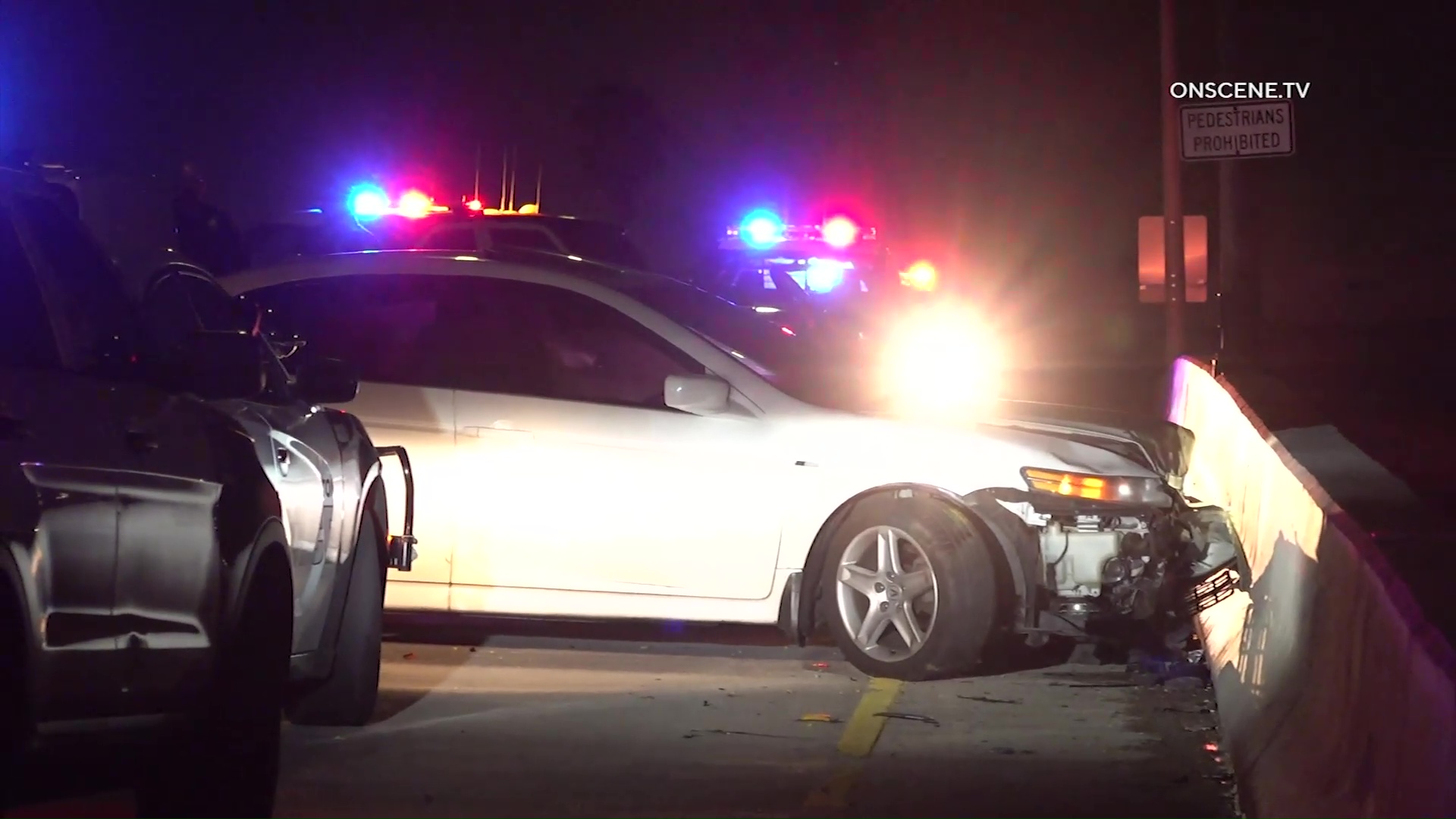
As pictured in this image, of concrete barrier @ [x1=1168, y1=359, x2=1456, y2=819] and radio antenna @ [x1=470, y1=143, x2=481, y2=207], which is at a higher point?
radio antenna @ [x1=470, y1=143, x2=481, y2=207]

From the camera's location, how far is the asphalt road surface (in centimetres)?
596

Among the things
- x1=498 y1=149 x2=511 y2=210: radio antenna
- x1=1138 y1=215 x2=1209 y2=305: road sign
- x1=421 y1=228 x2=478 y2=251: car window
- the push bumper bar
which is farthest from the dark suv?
x1=498 y1=149 x2=511 y2=210: radio antenna

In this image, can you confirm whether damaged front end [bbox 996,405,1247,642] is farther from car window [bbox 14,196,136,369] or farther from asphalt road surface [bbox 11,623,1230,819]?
car window [bbox 14,196,136,369]

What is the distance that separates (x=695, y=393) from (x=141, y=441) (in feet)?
12.1

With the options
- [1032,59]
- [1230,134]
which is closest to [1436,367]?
[1230,134]

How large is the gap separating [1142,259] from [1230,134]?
3.29 metres

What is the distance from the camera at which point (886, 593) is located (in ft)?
25.6

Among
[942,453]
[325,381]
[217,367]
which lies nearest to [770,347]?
[942,453]

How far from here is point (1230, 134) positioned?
52.0ft

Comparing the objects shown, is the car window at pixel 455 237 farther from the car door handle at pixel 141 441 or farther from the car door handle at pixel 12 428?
the car door handle at pixel 12 428

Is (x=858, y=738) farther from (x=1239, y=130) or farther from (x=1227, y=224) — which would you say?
(x=1227, y=224)

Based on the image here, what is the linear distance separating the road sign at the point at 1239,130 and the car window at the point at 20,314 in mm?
12524

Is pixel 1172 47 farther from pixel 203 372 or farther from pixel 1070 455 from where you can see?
pixel 203 372

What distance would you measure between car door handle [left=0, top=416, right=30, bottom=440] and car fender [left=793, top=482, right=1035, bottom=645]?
445 cm
